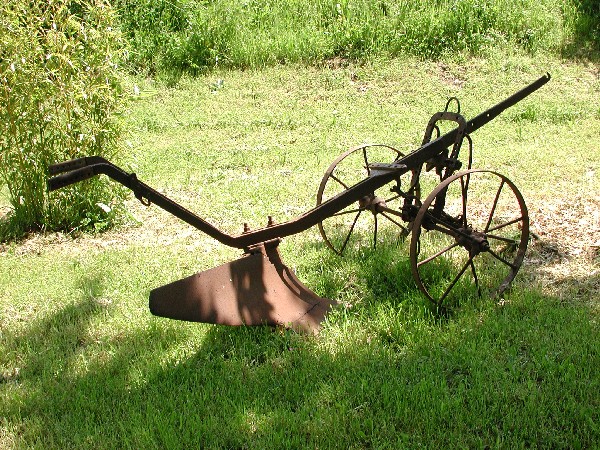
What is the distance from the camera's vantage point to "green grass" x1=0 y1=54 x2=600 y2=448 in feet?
9.61

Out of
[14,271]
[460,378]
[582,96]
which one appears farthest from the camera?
[582,96]

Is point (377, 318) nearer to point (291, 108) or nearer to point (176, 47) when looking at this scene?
point (291, 108)

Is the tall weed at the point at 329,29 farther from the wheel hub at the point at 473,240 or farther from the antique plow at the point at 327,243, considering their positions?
the wheel hub at the point at 473,240

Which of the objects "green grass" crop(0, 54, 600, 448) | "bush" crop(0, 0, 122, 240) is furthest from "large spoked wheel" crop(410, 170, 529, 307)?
"bush" crop(0, 0, 122, 240)

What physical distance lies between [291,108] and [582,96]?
130 inches

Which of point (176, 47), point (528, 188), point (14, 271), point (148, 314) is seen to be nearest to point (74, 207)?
point (14, 271)

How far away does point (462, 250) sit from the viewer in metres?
4.47

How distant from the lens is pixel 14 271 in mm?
4672

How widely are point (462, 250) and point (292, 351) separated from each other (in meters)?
1.56

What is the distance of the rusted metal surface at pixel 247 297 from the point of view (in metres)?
3.37

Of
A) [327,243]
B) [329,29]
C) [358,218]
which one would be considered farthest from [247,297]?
[329,29]

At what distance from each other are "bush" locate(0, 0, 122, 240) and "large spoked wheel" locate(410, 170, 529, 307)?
258cm

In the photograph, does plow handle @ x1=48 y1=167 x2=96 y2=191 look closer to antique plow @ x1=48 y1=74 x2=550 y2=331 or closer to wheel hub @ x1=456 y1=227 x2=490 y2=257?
antique plow @ x1=48 y1=74 x2=550 y2=331

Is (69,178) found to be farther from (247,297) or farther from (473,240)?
(473,240)
